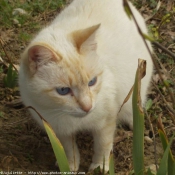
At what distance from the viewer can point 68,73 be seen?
2.06 meters

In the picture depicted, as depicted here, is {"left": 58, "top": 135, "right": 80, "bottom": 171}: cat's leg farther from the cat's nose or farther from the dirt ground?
the cat's nose

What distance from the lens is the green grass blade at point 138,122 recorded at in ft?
5.94

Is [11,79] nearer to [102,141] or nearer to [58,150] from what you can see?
[102,141]

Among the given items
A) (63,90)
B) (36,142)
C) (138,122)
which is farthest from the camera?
(36,142)

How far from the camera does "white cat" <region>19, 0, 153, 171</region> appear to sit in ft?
6.83

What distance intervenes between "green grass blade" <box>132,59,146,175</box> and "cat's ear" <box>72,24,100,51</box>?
0.40 meters

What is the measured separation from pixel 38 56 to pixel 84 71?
0.26 meters

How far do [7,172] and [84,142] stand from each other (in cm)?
73

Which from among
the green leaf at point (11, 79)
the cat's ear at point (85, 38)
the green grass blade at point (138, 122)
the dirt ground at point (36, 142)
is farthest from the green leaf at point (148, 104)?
the green grass blade at point (138, 122)

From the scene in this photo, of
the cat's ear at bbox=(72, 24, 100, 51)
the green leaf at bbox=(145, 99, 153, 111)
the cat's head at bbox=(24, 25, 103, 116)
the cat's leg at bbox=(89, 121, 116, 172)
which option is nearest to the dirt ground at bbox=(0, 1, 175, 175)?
the green leaf at bbox=(145, 99, 153, 111)

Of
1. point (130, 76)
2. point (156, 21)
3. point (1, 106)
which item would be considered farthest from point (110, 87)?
point (156, 21)

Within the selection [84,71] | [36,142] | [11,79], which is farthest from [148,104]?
[84,71]

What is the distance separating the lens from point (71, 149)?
2.75m

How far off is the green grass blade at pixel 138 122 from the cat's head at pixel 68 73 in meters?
0.32
